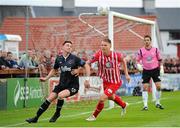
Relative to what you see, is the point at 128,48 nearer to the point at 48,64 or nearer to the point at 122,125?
the point at 48,64

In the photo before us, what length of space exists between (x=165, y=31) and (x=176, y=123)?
5899 centimetres

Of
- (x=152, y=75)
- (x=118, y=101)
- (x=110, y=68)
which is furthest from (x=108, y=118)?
(x=152, y=75)

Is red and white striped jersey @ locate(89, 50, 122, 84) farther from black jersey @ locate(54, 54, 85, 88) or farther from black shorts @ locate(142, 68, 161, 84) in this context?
black shorts @ locate(142, 68, 161, 84)

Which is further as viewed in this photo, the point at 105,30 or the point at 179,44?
the point at 179,44

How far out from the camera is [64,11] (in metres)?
65.8

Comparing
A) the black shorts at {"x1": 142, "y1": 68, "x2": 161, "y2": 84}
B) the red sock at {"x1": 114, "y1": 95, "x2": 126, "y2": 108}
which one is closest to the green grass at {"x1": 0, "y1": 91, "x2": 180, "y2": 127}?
the red sock at {"x1": 114, "y1": 95, "x2": 126, "y2": 108}

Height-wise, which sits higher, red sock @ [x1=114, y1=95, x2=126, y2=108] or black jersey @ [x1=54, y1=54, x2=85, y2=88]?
black jersey @ [x1=54, y1=54, x2=85, y2=88]

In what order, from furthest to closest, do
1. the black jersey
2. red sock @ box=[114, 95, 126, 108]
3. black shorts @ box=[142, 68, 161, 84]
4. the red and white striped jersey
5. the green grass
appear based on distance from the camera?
black shorts @ box=[142, 68, 161, 84] → red sock @ box=[114, 95, 126, 108] → the red and white striped jersey → the black jersey → the green grass

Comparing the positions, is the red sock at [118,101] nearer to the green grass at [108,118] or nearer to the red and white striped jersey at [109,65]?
the green grass at [108,118]

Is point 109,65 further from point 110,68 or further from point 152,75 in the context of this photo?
point 152,75

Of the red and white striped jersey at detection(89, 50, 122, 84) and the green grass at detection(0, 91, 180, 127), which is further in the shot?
the red and white striped jersey at detection(89, 50, 122, 84)

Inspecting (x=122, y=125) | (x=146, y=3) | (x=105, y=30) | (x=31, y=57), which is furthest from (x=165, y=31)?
(x=122, y=125)

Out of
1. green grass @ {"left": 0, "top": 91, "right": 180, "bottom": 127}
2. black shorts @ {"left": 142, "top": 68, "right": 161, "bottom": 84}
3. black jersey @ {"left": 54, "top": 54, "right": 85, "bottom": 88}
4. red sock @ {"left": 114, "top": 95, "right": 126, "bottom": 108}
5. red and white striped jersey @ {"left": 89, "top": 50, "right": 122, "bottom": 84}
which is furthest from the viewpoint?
black shorts @ {"left": 142, "top": 68, "right": 161, "bottom": 84}

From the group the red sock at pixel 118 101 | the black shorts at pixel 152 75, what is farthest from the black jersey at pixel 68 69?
the black shorts at pixel 152 75
